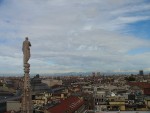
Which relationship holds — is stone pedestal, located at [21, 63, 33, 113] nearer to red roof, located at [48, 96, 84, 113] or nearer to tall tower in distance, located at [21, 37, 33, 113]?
tall tower in distance, located at [21, 37, 33, 113]

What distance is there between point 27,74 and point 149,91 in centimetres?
8035

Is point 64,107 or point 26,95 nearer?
point 26,95

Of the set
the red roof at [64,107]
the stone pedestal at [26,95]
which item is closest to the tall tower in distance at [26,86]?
the stone pedestal at [26,95]

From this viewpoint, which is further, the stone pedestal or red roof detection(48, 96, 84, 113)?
red roof detection(48, 96, 84, 113)

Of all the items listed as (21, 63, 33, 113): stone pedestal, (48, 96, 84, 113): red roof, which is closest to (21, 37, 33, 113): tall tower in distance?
(21, 63, 33, 113): stone pedestal

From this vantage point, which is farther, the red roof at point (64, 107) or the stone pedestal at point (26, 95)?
the red roof at point (64, 107)

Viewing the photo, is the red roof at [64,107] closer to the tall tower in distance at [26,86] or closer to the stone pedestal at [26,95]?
the tall tower in distance at [26,86]

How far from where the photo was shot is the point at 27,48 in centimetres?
1772

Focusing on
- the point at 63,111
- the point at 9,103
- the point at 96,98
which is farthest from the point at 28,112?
the point at 96,98

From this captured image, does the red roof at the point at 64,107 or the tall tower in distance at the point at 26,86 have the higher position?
the tall tower in distance at the point at 26,86

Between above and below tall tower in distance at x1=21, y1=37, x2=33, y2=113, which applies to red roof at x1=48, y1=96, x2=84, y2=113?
below

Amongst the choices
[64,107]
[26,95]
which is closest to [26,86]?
[26,95]

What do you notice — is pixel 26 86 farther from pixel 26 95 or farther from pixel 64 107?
pixel 64 107

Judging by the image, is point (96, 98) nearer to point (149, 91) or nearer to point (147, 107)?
point (149, 91)
